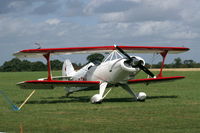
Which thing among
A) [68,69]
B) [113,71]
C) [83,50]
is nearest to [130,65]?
[113,71]

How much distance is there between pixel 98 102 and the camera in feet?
47.1

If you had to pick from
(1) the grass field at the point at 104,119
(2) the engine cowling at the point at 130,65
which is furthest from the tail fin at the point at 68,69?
(1) the grass field at the point at 104,119

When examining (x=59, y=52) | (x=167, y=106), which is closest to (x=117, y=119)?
(x=167, y=106)

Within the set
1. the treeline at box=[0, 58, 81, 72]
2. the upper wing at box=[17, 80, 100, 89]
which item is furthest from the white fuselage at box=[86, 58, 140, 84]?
the treeline at box=[0, 58, 81, 72]

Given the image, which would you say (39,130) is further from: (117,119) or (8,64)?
(8,64)

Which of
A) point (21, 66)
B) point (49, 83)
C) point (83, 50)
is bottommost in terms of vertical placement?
point (49, 83)

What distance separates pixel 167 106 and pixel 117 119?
3.21 m

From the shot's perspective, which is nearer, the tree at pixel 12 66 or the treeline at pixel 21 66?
the treeline at pixel 21 66

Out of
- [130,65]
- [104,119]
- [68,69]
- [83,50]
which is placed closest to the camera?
[104,119]

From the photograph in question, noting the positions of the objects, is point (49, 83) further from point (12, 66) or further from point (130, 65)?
point (12, 66)

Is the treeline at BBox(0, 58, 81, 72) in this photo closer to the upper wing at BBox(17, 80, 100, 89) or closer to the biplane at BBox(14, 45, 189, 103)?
the biplane at BBox(14, 45, 189, 103)

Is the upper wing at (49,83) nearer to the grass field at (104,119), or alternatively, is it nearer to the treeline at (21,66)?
Result: the grass field at (104,119)

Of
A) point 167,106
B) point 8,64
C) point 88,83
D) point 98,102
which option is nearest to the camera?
point 167,106

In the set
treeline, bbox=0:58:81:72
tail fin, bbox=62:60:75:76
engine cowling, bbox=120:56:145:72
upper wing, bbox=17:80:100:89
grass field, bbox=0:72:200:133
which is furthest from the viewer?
treeline, bbox=0:58:81:72
